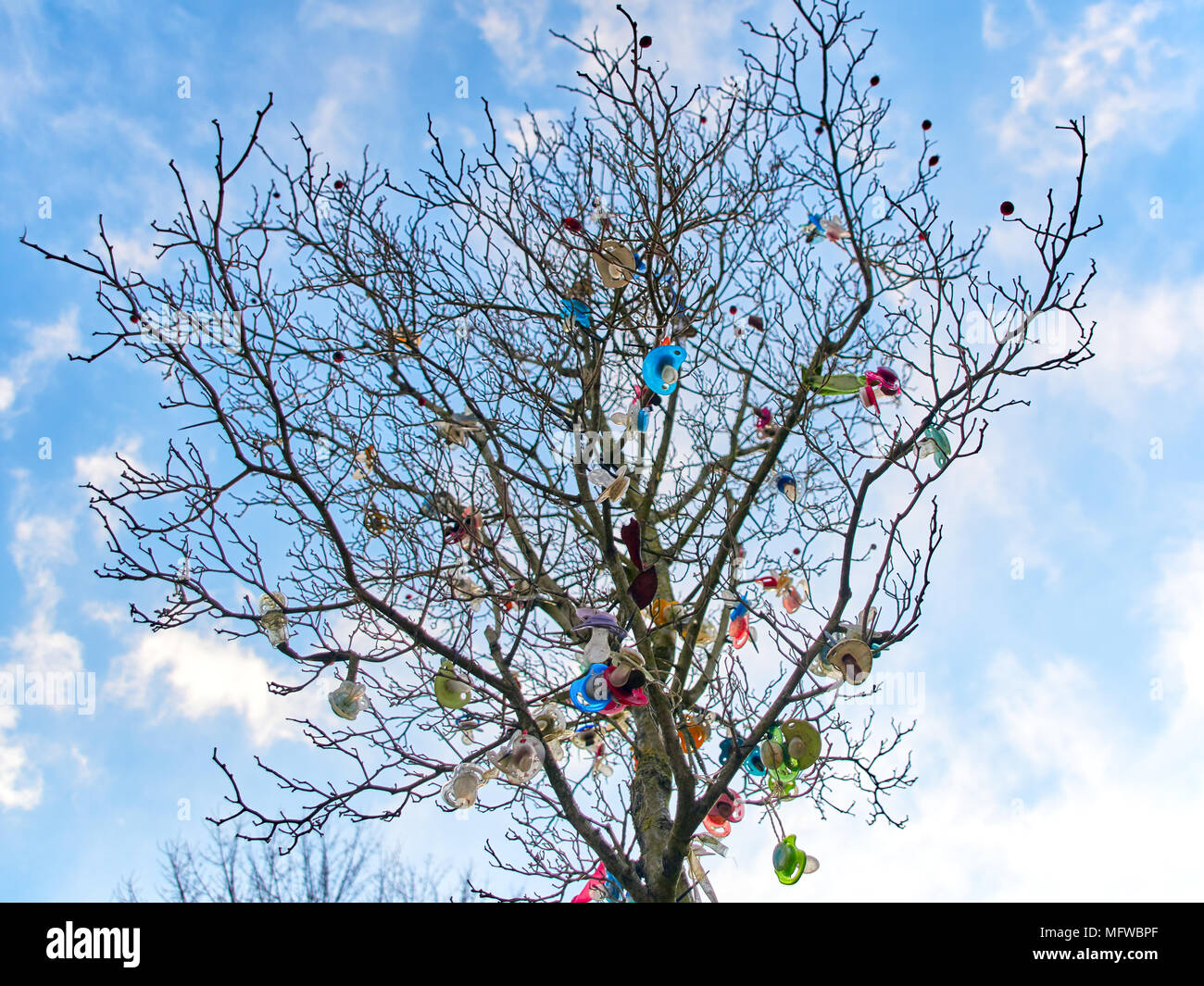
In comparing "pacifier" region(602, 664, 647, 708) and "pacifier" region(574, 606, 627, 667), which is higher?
"pacifier" region(574, 606, 627, 667)

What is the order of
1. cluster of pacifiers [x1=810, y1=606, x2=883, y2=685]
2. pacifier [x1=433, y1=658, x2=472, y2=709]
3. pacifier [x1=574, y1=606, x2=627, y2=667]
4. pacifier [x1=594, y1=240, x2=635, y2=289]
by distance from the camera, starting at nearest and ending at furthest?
pacifier [x1=574, y1=606, x2=627, y2=667] → cluster of pacifiers [x1=810, y1=606, x2=883, y2=685] → pacifier [x1=594, y1=240, x2=635, y2=289] → pacifier [x1=433, y1=658, x2=472, y2=709]

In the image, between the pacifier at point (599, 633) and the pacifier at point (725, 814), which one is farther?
the pacifier at point (725, 814)

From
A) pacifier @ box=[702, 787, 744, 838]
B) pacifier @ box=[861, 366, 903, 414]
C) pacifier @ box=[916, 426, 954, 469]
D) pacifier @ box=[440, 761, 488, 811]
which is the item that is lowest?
pacifier @ box=[702, 787, 744, 838]

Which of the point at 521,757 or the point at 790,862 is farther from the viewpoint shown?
the point at 790,862

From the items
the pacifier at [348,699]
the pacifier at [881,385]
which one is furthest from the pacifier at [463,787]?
the pacifier at [881,385]

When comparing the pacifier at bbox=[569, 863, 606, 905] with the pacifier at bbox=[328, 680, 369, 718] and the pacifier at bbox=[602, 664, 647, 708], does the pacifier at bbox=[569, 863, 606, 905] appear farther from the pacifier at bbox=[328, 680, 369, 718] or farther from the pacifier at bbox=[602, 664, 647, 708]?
the pacifier at bbox=[328, 680, 369, 718]

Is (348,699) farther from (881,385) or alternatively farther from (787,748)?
(881,385)

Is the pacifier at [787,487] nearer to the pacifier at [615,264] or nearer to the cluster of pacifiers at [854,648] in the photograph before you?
the cluster of pacifiers at [854,648]

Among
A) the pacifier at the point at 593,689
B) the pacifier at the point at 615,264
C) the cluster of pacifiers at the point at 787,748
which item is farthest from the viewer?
the pacifier at the point at 615,264

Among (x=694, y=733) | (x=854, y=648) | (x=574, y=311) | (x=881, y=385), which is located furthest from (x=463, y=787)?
(x=881, y=385)

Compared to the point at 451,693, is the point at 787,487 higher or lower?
higher

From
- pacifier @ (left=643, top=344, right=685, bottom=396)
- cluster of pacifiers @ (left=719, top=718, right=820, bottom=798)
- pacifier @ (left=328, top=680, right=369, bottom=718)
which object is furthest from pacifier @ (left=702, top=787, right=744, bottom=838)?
pacifier @ (left=643, top=344, right=685, bottom=396)
